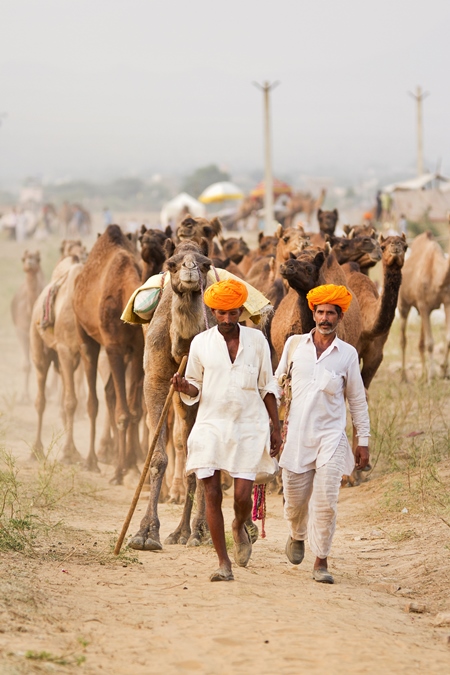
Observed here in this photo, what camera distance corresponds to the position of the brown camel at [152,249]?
10.0 metres

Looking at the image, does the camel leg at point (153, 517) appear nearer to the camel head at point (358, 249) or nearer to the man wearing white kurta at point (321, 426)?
the man wearing white kurta at point (321, 426)

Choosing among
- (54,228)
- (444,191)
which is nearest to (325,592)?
(444,191)

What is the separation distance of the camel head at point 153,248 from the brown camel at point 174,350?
2.35 m

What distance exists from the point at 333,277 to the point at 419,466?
182 cm

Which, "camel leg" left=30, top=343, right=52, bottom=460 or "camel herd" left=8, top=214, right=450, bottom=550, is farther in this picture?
"camel leg" left=30, top=343, right=52, bottom=460

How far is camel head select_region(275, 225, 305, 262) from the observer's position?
1055 cm

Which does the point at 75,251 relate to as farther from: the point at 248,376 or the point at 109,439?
the point at 248,376

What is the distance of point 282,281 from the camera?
A: 10.7m

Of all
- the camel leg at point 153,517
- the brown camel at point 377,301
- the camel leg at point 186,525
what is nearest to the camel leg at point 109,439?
the brown camel at point 377,301

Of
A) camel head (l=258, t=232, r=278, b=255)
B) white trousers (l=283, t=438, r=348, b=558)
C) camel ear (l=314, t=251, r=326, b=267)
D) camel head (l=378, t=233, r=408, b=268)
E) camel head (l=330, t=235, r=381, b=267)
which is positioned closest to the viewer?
white trousers (l=283, t=438, r=348, b=558)

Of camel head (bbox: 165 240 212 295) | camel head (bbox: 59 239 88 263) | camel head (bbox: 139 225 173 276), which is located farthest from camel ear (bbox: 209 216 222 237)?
camel head (bbox: 59 239 88 263)

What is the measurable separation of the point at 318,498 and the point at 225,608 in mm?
1048

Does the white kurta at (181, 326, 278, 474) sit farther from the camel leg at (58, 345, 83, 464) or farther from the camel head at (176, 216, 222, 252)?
the camel leg at (58, 345, 83, 464)

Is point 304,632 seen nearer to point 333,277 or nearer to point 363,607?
point 363,607
